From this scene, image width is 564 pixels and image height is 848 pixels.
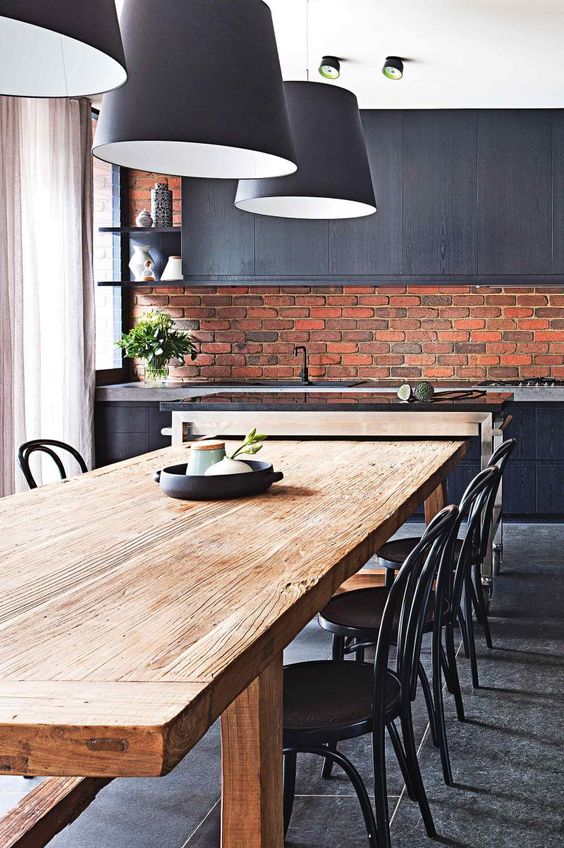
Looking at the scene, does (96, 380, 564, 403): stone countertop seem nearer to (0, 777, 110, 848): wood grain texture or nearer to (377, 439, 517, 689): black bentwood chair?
(377, 439, 517, 689): black bentwood chair

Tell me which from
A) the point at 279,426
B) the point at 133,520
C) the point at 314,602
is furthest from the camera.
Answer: the point at 279,426

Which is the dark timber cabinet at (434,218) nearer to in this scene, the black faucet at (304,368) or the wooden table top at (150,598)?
the black faucet at (304,368)

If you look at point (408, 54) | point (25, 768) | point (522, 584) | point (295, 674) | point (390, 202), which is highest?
point (408, 54)

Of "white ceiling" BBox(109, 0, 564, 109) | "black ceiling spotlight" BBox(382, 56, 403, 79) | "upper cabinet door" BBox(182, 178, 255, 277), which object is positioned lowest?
"upper cabinet door" BBox(182, 178, 255, 277)

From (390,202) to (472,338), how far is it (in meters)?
1.12

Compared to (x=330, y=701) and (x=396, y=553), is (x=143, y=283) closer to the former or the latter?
(x=396, y=553)

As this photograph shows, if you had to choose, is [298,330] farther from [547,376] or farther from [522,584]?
[522,584]

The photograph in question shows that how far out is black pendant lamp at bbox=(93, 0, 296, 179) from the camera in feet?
7.72

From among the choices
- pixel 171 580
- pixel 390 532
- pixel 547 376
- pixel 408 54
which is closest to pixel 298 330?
pixel 547 376

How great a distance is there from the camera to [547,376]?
677cm

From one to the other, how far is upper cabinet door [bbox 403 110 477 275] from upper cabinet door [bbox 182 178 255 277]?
3.54ft

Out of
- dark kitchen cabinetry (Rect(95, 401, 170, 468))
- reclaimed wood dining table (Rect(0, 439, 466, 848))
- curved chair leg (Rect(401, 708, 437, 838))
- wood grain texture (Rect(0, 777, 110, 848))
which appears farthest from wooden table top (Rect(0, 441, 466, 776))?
dark kitchen cabinetry (Rect(95, 401, 170, 468))

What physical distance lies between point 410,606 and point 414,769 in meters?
0.42

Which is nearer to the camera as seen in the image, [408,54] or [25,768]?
[25,768]
